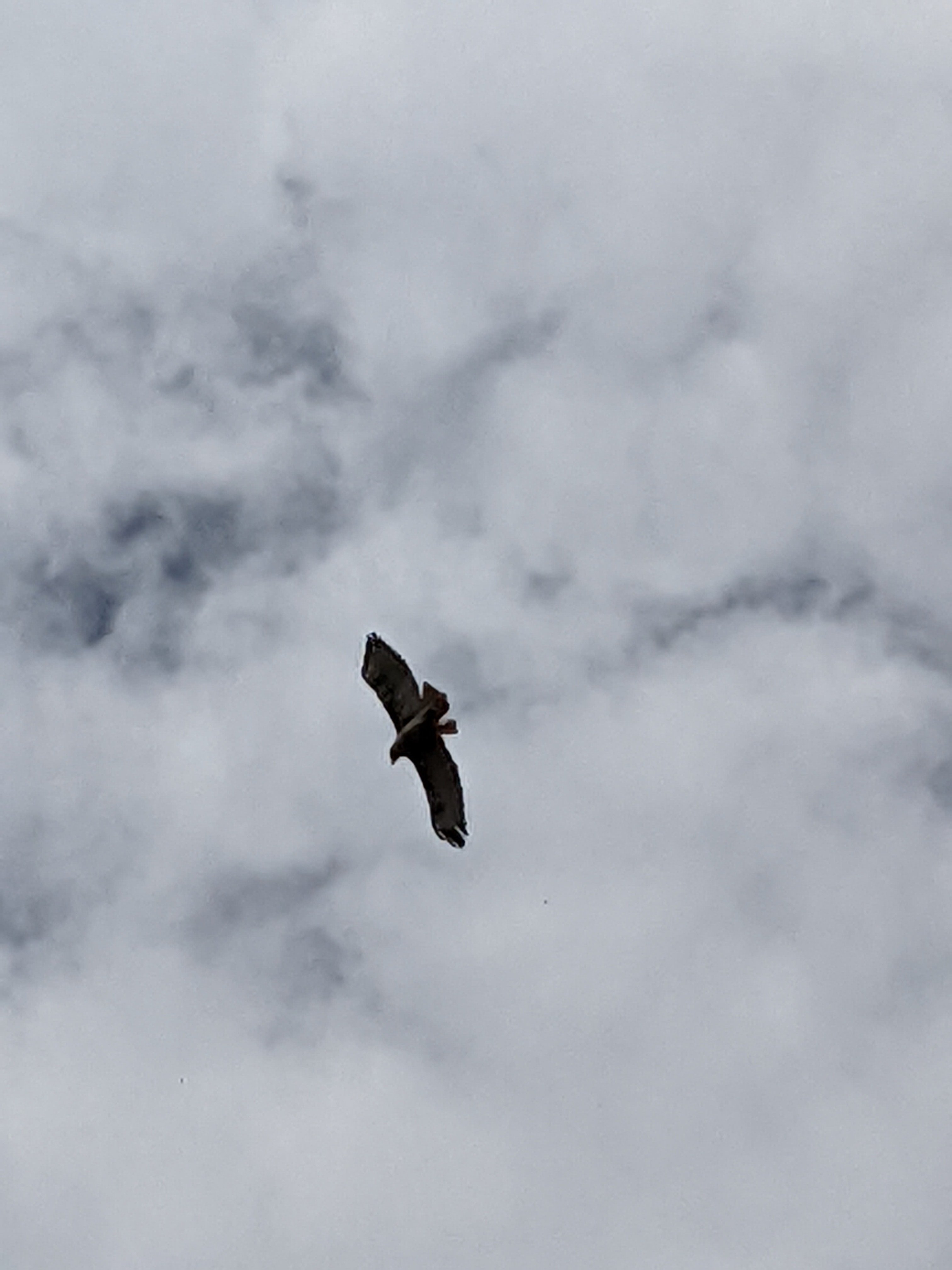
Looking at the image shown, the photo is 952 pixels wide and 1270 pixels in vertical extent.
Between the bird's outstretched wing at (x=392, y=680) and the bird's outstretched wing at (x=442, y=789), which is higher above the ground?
the bird's outstretched wing at (x=392, y=680)

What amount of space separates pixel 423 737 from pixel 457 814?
3336mm

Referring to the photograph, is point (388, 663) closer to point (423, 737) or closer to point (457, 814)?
point (423, 737)

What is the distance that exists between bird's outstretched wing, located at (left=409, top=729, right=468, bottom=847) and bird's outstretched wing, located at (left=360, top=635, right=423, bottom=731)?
1.51 meters

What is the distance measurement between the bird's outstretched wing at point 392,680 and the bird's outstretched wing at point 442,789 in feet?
4.95

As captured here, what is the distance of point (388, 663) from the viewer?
53.4 m

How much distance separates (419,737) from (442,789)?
2.37m

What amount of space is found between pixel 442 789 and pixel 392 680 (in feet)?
15.2

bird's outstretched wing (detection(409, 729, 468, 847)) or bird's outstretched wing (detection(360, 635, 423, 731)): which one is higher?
bird's outstretched wing (detection(360, 635, 423, 731))

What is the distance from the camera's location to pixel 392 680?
53.6 m

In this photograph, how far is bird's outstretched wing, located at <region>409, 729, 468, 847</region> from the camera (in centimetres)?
5309

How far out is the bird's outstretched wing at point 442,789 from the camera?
53094 mm

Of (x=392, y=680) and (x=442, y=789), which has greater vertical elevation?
(x=392, y=680)

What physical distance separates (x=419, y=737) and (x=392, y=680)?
2.51 m

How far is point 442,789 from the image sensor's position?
53656 mm
